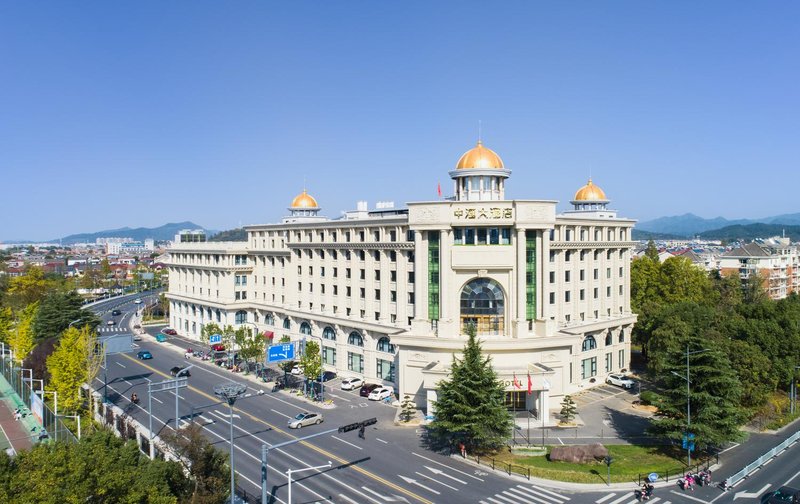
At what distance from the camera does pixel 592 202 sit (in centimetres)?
7762

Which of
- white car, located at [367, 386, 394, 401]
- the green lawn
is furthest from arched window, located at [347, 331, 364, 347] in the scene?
the green lawn

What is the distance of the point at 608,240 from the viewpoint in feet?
239

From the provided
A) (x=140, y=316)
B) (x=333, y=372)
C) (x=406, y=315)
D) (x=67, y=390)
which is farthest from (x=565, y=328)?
(x=140, y=316)

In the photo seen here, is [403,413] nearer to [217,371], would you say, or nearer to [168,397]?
[168,397]

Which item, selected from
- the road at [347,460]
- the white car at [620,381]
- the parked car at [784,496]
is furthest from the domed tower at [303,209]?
the parked car at [784,496]

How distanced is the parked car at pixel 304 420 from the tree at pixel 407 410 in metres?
8.09

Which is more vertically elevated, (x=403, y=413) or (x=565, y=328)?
(x=565, y=328)

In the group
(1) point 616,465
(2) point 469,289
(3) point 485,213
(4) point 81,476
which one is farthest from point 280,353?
(1) point 616,465

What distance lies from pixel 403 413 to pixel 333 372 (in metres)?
21.1

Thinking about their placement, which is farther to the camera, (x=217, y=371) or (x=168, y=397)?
(x=217, y=371)

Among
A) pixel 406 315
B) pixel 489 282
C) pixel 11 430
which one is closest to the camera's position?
pixel 11 430

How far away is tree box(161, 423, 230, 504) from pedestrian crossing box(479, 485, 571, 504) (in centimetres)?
1732

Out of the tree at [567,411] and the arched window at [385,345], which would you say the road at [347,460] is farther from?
the tree at [567,411]

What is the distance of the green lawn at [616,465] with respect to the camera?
1602 inches
